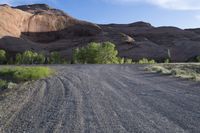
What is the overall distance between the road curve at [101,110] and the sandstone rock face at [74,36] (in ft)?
284

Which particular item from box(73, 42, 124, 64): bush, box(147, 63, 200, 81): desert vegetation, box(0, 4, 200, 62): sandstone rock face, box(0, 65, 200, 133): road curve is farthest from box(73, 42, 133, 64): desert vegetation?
box(0, 65, 200, 133): road curve

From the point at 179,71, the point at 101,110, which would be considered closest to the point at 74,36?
the point at 179,71

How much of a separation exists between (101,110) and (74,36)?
118220 millimetres

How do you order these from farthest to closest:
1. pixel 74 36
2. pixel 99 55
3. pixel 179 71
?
pixel 74 36 < pixel 99 55 < pixel 179 71

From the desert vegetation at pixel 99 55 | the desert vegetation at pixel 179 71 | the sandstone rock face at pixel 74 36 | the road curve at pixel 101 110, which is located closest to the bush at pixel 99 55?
the desert vegetation at pixel 99 55

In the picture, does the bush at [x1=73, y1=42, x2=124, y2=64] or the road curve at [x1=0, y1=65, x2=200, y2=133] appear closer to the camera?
the road curve at [x1=0, y1=65, x2=200, y2=133]

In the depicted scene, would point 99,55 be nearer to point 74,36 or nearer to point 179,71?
point 179,71

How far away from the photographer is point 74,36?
429 ft

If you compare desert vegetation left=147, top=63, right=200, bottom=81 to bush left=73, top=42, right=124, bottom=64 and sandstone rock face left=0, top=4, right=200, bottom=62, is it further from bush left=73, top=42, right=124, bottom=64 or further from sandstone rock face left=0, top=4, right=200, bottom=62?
sandstone rock face left=0, top=4, right=200, bottom=62

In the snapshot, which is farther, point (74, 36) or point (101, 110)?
point (74, 36)

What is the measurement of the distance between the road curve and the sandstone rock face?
284 ft

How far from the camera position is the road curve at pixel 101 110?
10522 millimetres

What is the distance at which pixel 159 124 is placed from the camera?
1073 centimetres

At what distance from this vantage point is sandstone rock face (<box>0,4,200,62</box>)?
10919 cm
